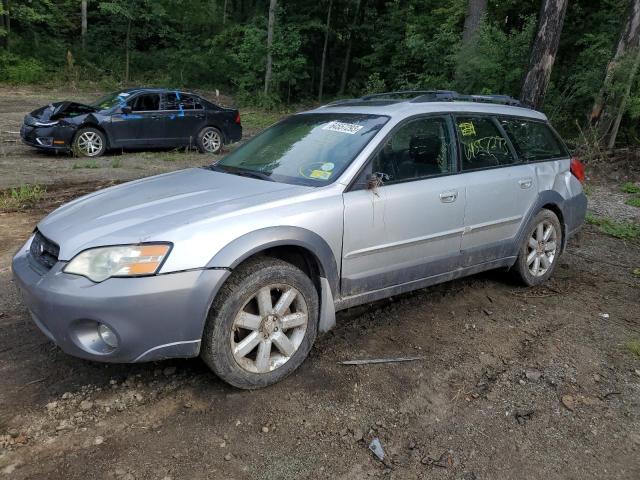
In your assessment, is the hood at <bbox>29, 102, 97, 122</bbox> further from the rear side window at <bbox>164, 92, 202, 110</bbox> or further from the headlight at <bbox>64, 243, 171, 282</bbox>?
the headlight at <bbox>64, 243, 171, 282</bbox>

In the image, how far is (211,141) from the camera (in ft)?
43.0

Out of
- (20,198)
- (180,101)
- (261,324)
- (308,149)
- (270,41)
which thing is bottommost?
(20,198)

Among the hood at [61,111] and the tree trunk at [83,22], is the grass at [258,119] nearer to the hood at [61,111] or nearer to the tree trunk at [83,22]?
the hood at [61,111]

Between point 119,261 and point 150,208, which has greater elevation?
point 150,208

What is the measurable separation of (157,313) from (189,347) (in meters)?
0.27

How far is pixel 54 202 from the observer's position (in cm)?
732

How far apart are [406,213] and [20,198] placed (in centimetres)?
572

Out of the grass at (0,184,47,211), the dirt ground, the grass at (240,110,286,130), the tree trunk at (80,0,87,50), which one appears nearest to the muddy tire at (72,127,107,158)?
the grass at (0,184,47,211)

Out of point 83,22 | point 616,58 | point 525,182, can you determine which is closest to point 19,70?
point 83,22

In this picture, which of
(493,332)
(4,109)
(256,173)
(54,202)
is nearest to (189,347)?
(256,173)

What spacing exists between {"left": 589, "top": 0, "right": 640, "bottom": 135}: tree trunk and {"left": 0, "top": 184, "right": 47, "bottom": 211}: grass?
10043 millimetres

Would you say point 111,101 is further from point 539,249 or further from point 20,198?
point 539,249

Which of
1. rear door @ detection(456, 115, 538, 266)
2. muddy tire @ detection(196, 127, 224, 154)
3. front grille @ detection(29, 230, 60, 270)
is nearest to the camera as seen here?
front grille @ detection(29, 230, 60, 270)

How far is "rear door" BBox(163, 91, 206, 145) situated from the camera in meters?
12.3
